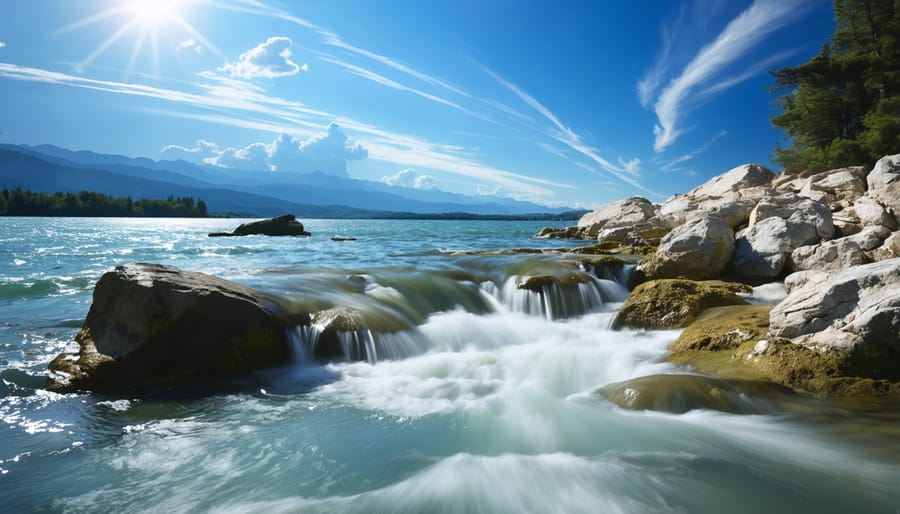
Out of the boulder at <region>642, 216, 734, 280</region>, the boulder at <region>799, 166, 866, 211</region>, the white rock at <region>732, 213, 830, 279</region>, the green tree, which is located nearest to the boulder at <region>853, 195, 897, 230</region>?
the white rock at <region>732, 213, 830, 279</region>

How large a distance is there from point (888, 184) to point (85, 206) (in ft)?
530

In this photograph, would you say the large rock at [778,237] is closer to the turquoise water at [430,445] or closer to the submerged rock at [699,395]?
the turquoise water at [430,445]

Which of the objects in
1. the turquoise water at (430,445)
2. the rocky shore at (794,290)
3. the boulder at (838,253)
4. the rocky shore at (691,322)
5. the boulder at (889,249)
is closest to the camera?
the turquoise water at (430,445)

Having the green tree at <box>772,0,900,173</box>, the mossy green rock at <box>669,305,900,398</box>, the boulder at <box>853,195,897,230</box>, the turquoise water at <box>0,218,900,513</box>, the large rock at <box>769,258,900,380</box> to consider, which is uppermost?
the green tree at <box>772,0,900,173</box>

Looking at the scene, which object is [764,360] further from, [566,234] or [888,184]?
[566,234]

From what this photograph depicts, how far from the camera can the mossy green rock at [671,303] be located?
32.8 feet

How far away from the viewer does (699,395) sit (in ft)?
20.7

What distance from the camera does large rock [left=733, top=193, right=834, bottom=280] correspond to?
13266 millimetres

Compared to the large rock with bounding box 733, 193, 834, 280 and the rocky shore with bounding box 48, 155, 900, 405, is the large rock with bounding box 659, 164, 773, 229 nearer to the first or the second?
the large rock with bounding box 733, 193, 834, 280

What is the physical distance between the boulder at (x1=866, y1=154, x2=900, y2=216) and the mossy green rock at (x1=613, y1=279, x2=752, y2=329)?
26.9 feet

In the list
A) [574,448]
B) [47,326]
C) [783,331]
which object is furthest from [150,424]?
[783,331]

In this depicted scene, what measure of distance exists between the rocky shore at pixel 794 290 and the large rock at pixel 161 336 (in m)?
7.96

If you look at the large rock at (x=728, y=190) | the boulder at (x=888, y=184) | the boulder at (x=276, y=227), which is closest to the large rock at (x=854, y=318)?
the boulder at (x=888, y=184)

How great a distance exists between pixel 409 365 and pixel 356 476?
3.80 metres
